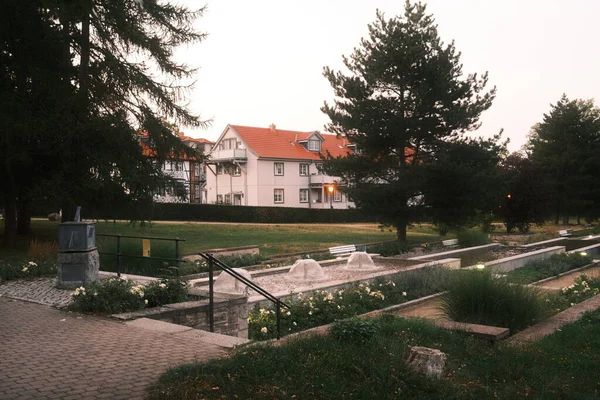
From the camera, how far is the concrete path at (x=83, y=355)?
503 centimetres

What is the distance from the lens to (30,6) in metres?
18.3

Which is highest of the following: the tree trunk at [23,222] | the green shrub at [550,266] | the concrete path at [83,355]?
the tree trunk at [23,222]

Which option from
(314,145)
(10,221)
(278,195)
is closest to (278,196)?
(278,195)

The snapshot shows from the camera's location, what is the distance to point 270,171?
52688 millimetres

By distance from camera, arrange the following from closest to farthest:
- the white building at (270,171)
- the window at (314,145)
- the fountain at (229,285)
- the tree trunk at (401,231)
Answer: the fountain at (229,285)
the tree trunk at (401,231)
the white building at (270,171)
the window at (314,145)

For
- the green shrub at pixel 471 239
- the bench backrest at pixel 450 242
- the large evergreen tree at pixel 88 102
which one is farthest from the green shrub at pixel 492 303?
the green shrub at pixel 471 239

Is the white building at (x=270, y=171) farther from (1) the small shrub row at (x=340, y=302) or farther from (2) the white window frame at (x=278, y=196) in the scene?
(1) the small shrub row at (x=340, y=302)

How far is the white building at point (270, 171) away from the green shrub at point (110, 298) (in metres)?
41.3

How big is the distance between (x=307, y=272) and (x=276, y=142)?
42433 millimetres

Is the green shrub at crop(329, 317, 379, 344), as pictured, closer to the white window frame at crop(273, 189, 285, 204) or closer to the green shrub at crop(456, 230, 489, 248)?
the green shrub at crop(456, 230, 489, 248)

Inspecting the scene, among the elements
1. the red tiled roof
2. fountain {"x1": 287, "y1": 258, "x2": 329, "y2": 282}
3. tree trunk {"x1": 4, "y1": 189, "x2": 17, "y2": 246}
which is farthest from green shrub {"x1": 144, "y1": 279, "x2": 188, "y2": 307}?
the red tiled roof

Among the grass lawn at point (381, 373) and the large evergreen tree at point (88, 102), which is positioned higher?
the large evergreen tree at point (88, 102)

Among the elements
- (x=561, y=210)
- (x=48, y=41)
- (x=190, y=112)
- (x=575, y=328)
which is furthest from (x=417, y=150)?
(x=561, y=210)

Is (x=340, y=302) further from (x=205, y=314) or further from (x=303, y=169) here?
(x=303, y=169)
